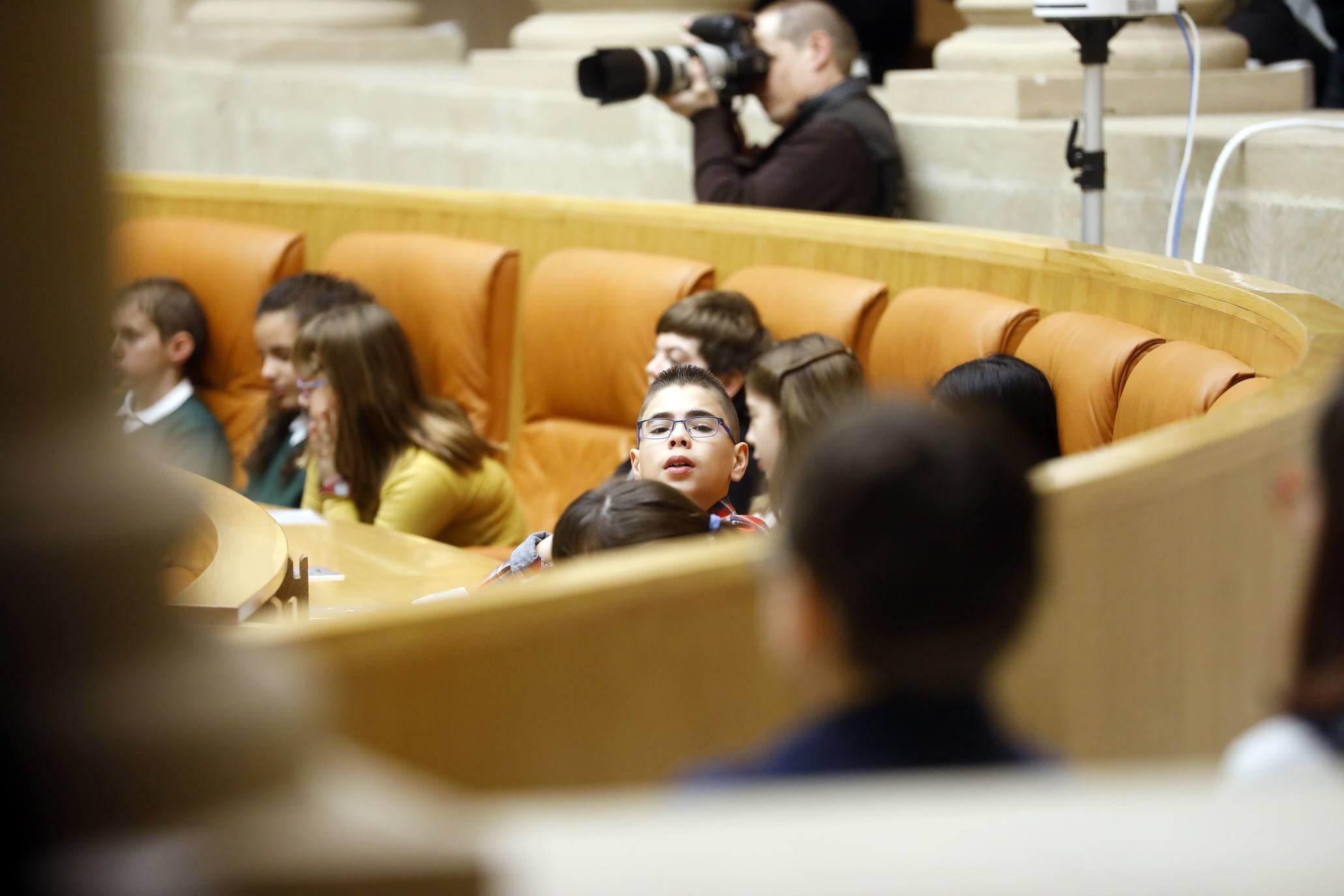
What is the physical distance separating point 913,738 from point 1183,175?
2695 millimetres

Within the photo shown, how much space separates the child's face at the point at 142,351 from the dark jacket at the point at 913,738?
3.61m

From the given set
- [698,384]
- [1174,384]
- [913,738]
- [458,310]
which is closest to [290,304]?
[458,310]

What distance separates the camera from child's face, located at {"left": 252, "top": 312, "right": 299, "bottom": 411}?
159 inches

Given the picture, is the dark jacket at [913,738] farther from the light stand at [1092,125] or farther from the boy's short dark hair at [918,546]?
the light stand at [1092,125]

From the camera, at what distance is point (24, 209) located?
24.2 inches

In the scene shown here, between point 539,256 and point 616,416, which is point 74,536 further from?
point 539,256

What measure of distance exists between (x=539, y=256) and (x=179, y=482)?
3610 millimetres

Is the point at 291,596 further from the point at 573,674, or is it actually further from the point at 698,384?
the point at 573,674

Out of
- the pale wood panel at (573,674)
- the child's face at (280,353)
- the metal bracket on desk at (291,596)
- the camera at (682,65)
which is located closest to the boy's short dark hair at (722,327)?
the camera at (682,65)

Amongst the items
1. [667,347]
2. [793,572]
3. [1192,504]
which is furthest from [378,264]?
[793,572]

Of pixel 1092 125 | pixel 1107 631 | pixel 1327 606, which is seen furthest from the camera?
pixel 1092 125

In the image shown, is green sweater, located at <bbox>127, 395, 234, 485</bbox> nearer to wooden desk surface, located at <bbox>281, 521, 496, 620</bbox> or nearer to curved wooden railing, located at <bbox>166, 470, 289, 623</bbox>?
wooden desk surface, located at <bbox>281, 521, 496, 620</bbox>

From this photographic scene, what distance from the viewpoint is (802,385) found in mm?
2754

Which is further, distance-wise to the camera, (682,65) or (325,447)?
(682,65)
